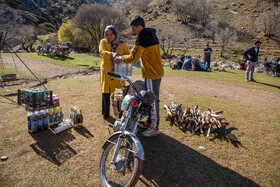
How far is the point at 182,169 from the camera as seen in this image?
3.04m

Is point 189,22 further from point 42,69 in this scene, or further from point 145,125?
point 145,125

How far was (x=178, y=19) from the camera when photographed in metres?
62.5

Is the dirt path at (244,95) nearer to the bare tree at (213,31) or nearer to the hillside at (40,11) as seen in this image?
the bare tree at (213,31)

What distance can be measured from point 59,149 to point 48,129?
967 millimetres

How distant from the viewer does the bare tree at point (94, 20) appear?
90.9 ft

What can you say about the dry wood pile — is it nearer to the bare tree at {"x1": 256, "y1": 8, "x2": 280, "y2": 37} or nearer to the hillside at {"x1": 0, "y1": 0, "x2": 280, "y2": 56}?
the hillside at {"x1": 0, "y1": 0, "x2": 280, "y2": 56}

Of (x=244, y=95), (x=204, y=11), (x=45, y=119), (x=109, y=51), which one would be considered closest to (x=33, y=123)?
(x=45, y=119)

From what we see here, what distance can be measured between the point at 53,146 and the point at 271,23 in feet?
177

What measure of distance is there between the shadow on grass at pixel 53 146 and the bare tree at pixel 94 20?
26.9 metres

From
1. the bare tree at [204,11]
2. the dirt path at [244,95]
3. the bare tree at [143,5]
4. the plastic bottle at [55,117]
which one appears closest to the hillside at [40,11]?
the bare tree at [143,5]

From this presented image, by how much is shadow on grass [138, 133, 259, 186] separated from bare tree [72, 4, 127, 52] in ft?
91.6

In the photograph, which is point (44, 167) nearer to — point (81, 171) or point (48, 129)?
point (81, 171)

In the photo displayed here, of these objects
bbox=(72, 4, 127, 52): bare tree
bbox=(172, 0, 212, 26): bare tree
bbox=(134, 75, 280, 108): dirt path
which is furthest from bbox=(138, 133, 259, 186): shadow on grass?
bbox=(172, 0, 212, 26): bare tree

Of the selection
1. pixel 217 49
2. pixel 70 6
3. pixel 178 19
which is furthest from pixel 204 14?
pixel 70 6
